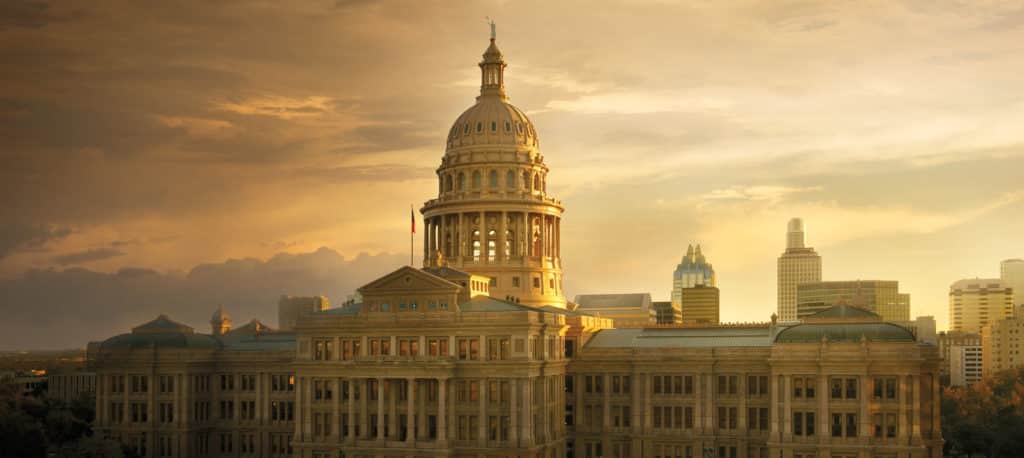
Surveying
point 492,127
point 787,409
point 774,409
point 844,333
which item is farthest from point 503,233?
point 844,333

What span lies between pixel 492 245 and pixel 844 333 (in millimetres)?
48317

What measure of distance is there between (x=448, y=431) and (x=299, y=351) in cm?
1976

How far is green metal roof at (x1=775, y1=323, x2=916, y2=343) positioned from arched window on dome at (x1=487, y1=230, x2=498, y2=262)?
133ft

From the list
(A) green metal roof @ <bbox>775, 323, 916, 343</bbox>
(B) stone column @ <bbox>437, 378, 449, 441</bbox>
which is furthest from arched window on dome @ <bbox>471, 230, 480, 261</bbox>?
(A) green metal roof @ <bbox>775, 323, 916, 343</bbox>

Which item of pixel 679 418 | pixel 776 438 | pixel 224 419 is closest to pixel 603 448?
pixel 679 418

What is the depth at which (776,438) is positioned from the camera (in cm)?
12212

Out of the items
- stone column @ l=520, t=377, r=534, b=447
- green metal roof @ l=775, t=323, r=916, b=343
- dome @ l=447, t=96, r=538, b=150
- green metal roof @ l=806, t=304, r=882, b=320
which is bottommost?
stone column @ l=520, t=377, r=534, b=447

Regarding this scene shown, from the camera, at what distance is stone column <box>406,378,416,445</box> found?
120m

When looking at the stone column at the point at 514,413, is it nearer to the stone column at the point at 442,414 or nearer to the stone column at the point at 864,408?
the stone column at the point at 442,414

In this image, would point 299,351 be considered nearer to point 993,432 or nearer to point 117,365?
point 117,365

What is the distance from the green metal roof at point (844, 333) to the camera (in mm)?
120062

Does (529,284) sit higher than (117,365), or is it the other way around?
(529,284)

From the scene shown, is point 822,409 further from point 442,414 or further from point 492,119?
point 492,119

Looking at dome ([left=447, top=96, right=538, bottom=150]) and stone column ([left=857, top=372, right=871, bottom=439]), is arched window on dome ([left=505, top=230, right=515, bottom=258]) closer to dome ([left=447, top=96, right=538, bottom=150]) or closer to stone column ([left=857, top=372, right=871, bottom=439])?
dome ([left=447, top=96, right=538, bottom=150])
